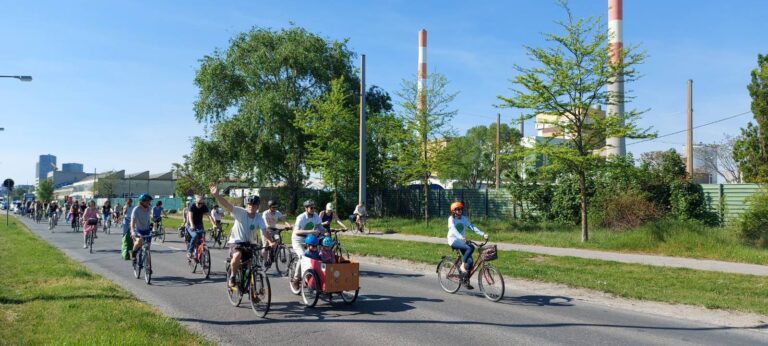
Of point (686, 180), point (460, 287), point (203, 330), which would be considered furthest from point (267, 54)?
point (203, 330)

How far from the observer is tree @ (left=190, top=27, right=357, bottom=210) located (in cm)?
3919

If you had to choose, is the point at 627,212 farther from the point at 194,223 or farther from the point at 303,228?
the point at 194,223

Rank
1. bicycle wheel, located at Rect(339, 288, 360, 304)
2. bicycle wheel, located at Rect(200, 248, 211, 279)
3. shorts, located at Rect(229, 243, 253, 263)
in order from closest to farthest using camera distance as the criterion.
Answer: shorts, located at Rect(229, 243, 253, 263)
bicycle wheel, located at Rect(339, 288, 360, 304)
bicycle wheel, located at Rect(200, 248, 211, 279)

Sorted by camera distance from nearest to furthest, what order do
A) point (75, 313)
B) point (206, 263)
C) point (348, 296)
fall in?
1. point (75, 313)
2. point (348, 296)
3. point (206, 263)

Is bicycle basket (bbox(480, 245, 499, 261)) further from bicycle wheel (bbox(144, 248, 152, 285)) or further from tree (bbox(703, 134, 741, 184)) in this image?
tree (bbox(703, 134, 741, 184))

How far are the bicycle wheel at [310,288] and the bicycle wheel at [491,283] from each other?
2.97 metres

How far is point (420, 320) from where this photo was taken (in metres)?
8.40

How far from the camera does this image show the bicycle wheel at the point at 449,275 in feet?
35.8

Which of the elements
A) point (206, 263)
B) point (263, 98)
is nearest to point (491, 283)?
point (206, 263)

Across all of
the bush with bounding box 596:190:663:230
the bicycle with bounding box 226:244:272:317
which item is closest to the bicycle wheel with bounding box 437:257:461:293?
the bicycle with bounding box 226:244:272:317

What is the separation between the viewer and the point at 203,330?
7621 millimetres

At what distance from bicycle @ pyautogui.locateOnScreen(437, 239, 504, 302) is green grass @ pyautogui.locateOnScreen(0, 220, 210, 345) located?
505 centimetres

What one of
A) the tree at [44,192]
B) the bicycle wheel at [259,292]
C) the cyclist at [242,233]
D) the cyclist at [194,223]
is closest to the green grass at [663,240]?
the cyclist at [194,223]

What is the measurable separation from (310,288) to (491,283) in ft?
10.3
